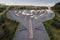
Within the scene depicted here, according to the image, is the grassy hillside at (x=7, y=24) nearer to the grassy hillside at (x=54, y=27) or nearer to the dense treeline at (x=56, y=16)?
the dense treeline at (x=56, y=16)

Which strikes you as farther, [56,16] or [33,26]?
[56,16]

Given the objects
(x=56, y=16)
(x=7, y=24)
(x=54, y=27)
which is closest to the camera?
(x=54, y=27)

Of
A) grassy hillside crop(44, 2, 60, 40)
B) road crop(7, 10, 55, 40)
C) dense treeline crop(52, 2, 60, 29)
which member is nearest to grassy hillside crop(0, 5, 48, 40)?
road crop(7, 10, 55, 40)

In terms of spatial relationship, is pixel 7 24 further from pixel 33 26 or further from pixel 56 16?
pixel 56 16

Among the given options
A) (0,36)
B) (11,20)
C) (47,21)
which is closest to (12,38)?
(0,36)

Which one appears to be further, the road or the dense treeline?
the dense treeline

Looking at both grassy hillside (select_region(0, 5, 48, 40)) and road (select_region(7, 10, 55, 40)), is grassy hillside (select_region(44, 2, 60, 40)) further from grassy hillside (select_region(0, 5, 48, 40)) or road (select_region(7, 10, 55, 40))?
grassy hillside (select_region(0, 5, 48, 40))

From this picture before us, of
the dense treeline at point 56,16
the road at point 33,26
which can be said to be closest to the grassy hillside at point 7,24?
the road at point 33,26

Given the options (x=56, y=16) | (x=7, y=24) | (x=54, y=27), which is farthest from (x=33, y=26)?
(x=56, y=16)

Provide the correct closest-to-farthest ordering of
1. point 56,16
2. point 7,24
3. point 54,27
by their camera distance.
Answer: point 54,27 < point 7,24 < point 56,16
